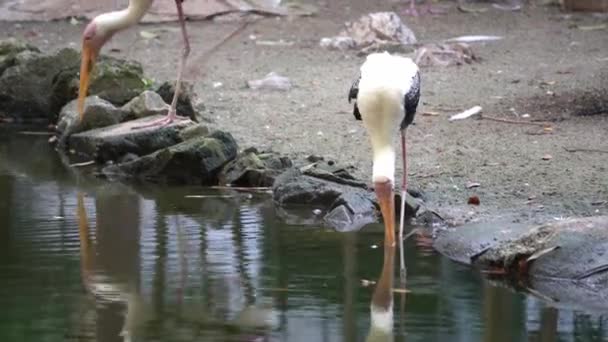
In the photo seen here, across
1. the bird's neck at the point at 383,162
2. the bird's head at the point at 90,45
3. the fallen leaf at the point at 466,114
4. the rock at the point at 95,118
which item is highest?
the bird's head at the point at 90,45

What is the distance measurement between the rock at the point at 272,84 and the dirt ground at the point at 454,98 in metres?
0.11

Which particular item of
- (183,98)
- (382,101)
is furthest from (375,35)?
(382,101)

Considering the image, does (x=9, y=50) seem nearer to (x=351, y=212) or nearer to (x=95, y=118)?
(x=95, y=118)

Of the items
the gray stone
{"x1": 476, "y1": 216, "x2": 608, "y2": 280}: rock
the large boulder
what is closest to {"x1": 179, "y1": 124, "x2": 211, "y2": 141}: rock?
the gray stone

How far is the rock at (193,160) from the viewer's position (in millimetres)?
7914

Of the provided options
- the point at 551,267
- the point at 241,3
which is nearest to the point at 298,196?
the point at 551,267

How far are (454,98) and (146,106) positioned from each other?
2.48 meters

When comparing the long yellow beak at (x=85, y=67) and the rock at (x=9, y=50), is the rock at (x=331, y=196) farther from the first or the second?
the rock at (x=9, y=50)

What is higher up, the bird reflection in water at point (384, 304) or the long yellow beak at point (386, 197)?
the long yellow beak at point (386, 197)

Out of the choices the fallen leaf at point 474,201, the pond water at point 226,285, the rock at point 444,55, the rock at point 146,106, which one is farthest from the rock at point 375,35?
the fallen leaf at point 474,201

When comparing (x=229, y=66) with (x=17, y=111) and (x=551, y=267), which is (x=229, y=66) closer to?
(x=17, y=111)

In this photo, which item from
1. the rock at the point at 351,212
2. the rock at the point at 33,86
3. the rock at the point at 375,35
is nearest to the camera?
the rock at the point at 351,212

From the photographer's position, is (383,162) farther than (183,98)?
No

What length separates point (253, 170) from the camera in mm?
7750
